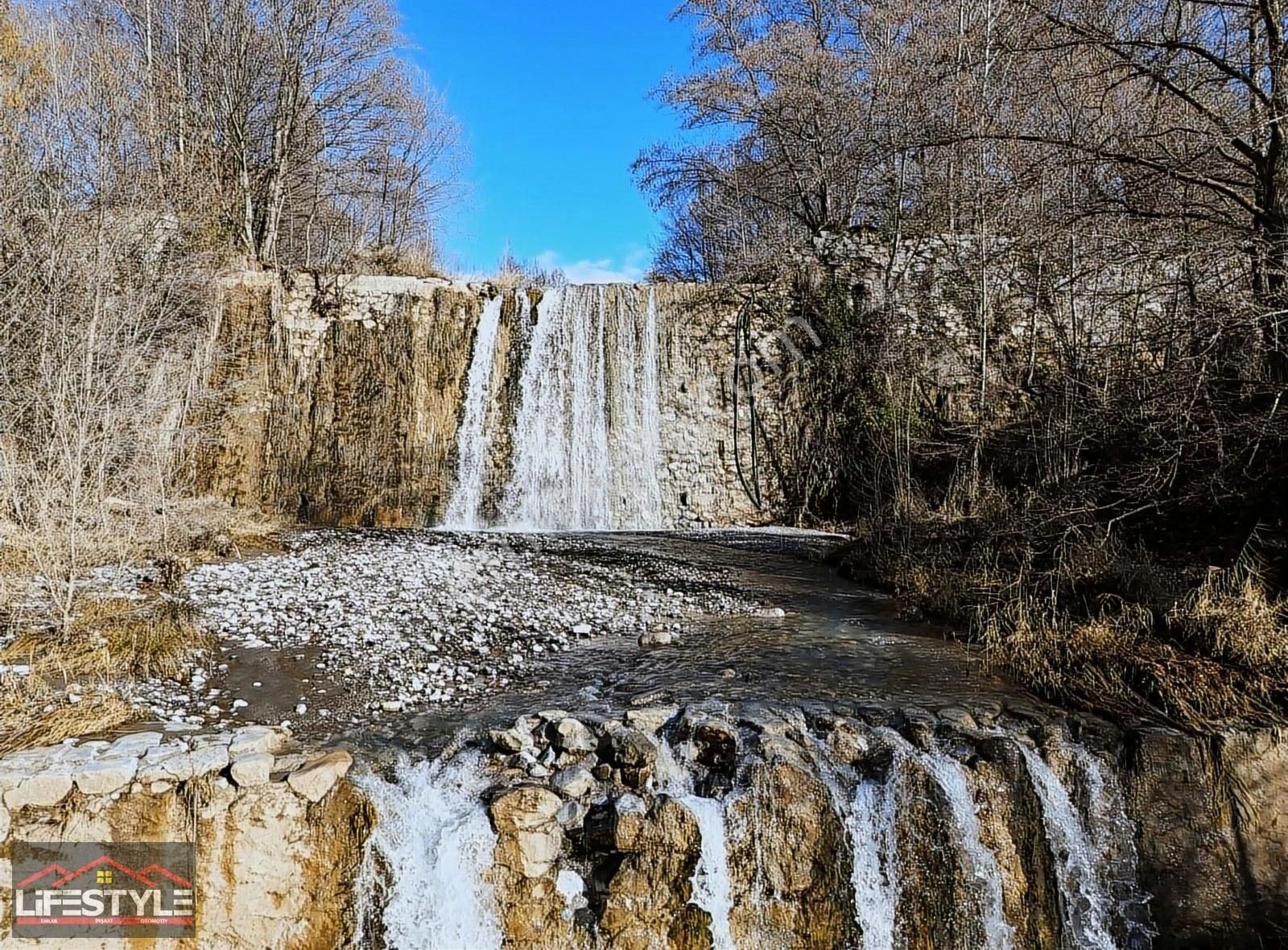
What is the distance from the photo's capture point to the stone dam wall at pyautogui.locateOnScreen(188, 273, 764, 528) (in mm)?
12664

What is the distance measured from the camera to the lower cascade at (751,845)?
349 centimetres

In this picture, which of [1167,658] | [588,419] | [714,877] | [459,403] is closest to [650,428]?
[588,419]

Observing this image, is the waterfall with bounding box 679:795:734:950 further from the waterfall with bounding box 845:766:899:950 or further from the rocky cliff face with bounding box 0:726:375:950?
the rocky cliff face with bounding box 0:726:375:950

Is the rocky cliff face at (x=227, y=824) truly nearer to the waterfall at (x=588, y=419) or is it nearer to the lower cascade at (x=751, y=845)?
the lower cascade at (x=751, y=845)

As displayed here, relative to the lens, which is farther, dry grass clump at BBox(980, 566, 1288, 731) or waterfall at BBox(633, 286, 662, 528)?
waterfall at BBox(633, 286, 662, 528)

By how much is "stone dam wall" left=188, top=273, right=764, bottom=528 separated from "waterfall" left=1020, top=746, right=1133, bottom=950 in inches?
359

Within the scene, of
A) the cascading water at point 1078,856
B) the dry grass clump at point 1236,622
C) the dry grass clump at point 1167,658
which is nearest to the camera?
the cascading water at point 1078,856

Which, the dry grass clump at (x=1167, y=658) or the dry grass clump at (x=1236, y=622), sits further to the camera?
the dry grass clump at (x=1236, y=622)

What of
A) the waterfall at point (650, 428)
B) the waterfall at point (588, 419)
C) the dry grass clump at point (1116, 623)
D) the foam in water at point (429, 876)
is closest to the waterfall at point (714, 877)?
the foam in water at point (429, 876)

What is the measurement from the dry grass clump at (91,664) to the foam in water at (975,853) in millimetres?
4340

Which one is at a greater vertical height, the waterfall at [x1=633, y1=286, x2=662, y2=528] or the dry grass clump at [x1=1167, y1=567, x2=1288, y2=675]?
the waterfall at [x1=633, y1=286, x2=662, y2=528]

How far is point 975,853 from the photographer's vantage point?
12.2ft

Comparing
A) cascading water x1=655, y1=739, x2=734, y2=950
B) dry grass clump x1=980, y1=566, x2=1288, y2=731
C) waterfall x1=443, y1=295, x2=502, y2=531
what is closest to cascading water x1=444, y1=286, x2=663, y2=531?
waterfall x1=443, y1=295, x2=502, y2=531

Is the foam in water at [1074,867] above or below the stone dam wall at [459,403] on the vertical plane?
below
